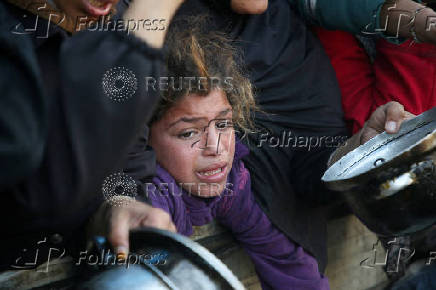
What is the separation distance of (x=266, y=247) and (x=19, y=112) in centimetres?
100

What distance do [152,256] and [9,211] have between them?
0.85 feet

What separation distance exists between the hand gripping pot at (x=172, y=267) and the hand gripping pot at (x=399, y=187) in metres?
0.48

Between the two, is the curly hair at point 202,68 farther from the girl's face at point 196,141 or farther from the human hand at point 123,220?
the human hand at point 123,220

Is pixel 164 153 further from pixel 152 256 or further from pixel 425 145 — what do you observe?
pixel 425 145

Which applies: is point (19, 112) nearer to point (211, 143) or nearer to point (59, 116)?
point (59, 116)

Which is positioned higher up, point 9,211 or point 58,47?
point 58,47

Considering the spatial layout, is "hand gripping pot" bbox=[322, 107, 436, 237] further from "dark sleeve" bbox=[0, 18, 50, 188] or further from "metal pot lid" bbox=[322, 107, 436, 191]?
"dark sleeve" bbox=[0, 18, 50, 188]

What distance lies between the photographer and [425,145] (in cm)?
111

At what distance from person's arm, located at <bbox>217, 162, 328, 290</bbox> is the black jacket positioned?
736 millimetres

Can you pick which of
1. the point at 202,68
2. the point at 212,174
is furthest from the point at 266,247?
the point at 202,68

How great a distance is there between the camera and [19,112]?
645 mm

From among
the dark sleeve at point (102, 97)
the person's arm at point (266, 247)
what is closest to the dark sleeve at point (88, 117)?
the dark sleeve at point (102, 97)

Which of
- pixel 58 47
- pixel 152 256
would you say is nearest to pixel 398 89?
pixel 152 256

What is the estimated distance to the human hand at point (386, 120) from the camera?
4.55 ft
